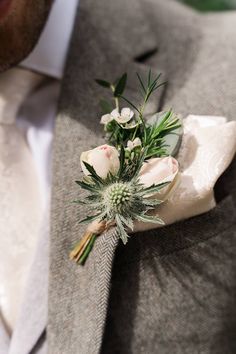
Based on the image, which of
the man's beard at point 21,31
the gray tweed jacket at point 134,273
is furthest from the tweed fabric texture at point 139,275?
the man's beard at point 21,31

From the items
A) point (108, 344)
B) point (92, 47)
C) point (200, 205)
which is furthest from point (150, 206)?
point (92, 47)

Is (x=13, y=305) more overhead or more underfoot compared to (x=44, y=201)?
more underfoot

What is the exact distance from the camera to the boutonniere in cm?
73

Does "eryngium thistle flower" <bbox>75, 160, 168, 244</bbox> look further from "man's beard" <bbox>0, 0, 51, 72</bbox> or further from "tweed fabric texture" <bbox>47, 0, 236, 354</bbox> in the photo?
"man's beard" <bbox>0, 0, 51, 72</bbox>

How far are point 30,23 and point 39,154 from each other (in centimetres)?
23

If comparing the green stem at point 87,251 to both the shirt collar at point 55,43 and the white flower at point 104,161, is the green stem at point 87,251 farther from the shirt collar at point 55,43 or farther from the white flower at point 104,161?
the shirt collar at point 55,43

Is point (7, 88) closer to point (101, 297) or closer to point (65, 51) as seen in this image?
point (65, 51)

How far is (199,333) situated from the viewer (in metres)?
0.96

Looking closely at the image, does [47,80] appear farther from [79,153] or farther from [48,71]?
[79,153]

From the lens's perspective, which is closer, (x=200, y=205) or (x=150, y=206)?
(x=150, y=206)

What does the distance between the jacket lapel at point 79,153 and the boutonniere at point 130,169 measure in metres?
0.09

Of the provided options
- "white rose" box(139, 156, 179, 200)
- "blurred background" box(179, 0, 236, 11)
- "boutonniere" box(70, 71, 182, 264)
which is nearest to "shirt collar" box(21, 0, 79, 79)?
"boutonniere" box(70, 71, 182, 264)

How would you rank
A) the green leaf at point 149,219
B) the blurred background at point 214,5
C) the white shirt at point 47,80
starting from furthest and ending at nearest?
the blurred background at point 214,5 < the white shirt at point 47,80 < the green leaf at point 149,219

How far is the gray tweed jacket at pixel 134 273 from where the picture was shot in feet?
2.98
